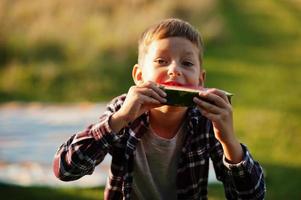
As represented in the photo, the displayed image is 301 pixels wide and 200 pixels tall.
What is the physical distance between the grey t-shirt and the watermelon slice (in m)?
0.30

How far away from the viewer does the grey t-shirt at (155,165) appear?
2.69 metres

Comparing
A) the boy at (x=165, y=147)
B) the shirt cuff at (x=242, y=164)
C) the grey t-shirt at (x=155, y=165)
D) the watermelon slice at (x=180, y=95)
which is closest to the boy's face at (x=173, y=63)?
the boy at (x=165, y=147)

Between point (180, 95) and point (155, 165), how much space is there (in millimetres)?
466

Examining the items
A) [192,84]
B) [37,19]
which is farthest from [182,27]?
[37,19]

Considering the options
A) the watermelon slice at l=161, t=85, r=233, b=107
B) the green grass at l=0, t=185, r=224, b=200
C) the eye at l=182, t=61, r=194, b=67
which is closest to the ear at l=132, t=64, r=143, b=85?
the eye at l=182, t=61, r=194, b=67

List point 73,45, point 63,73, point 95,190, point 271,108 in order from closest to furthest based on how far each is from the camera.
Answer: point 95,190 < point 271,108 < point 63,73 < point 73,45

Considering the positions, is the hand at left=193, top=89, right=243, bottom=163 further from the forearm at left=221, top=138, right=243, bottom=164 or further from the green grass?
the green grass

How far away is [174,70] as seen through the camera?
256 centimetres

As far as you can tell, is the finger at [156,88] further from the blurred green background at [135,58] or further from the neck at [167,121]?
the blurred green background at [135,58]

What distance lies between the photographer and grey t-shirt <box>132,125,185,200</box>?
8.82ft

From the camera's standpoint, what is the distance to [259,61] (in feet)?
28.4

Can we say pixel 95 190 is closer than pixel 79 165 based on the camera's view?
No

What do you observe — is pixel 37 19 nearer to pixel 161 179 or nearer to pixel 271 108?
pixel 271 108

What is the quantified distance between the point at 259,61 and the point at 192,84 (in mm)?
6218
